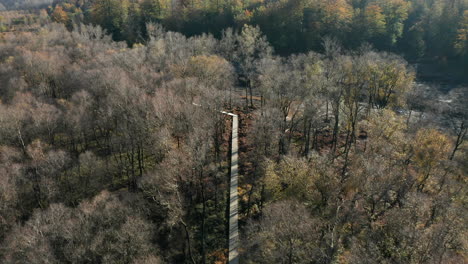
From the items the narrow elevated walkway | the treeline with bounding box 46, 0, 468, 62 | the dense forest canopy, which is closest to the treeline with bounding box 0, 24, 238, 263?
the dense forest canopy

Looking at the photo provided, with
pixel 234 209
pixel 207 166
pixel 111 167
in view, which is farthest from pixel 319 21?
pixel 111 167

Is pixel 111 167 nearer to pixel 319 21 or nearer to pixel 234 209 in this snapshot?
pixel 234 209

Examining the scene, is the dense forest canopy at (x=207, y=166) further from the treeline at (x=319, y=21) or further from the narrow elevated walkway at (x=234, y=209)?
the treeline at (x=319, y=21)

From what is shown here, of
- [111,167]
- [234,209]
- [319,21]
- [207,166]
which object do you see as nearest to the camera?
[234,209]

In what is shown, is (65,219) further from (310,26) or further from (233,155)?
(310,26)

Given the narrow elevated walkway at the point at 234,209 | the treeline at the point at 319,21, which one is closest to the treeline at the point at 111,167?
the narrow elevated walkway at the point at 234,209

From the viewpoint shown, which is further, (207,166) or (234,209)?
(207,166)

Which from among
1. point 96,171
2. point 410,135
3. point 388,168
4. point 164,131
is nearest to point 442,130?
point 410,135
